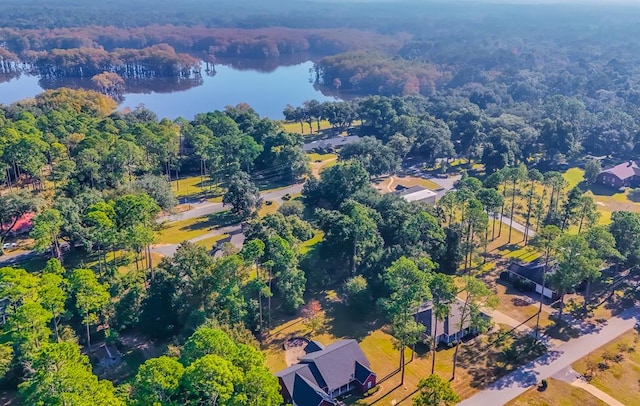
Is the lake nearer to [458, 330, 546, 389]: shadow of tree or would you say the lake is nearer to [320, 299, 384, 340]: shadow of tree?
[320, 299, 384, 340]: shadow of tree

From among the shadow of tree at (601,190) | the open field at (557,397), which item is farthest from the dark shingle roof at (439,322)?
the shadow of tree at (601,190)

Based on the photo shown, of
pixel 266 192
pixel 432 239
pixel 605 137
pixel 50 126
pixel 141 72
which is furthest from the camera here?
pixel 141 72

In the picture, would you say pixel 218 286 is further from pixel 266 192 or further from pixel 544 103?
pixel 544 103

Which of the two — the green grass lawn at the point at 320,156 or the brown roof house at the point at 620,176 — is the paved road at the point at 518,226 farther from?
the green grass lawn at the point at 320,156

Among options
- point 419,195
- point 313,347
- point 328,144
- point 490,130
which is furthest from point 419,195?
point 313,347

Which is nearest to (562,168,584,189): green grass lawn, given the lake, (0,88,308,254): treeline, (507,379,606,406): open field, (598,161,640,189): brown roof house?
(598,161,640,189): brown roof house

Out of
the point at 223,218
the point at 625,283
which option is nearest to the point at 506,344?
the point at 625,283

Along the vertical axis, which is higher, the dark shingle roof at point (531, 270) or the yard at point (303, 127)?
the yard at point (303, 127)

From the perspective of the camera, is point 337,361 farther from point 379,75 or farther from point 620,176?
point 379,75
